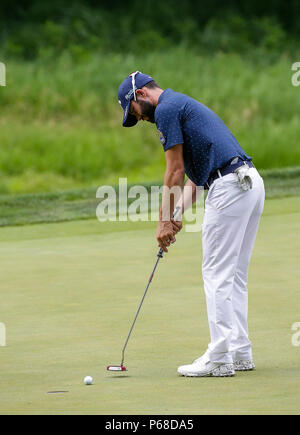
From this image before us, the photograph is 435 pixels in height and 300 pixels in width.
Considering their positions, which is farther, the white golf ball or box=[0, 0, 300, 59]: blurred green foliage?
box=[0, 0, 300, 59]: blurred green foliage

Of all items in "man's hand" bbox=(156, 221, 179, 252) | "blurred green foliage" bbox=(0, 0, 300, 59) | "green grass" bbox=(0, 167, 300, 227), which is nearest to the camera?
"man's hand" bbox=(156, 221, 179, 252)

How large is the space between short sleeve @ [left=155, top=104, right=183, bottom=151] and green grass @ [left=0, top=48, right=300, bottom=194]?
1376 centimetres

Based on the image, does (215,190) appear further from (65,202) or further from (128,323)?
(65,202)

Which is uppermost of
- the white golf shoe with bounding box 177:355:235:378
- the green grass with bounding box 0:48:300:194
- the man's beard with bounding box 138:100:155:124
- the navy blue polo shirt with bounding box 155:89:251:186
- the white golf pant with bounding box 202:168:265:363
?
the green grass with bounding box 0:48:300:194

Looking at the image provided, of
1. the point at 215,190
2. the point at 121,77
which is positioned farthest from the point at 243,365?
the point at 121,77

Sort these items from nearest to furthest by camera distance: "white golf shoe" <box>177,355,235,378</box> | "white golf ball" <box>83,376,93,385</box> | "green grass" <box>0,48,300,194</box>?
"white golf ball" <box>83,376,93,385</box> < "white golf shoe" <box>177,355,235,378</box> < "green grass" <box>0,48,300,194</box>

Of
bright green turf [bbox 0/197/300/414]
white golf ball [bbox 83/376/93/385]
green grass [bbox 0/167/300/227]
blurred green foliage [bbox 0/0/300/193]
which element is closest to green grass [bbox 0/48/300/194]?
blurred green foliage [bbox 0/0/300/193]

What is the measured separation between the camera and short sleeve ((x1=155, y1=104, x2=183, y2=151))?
4.95m

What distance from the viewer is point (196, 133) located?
5.00m

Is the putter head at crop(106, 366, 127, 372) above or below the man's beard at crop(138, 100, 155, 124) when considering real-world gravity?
below

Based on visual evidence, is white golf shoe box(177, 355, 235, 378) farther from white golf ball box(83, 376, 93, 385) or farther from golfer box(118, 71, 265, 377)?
white golf ball box(83, 376, 93, 385)

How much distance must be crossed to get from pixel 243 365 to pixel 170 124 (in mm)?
1254

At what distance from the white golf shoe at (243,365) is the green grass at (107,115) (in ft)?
45.1

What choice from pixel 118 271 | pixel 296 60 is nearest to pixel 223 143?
pixel 118 271
